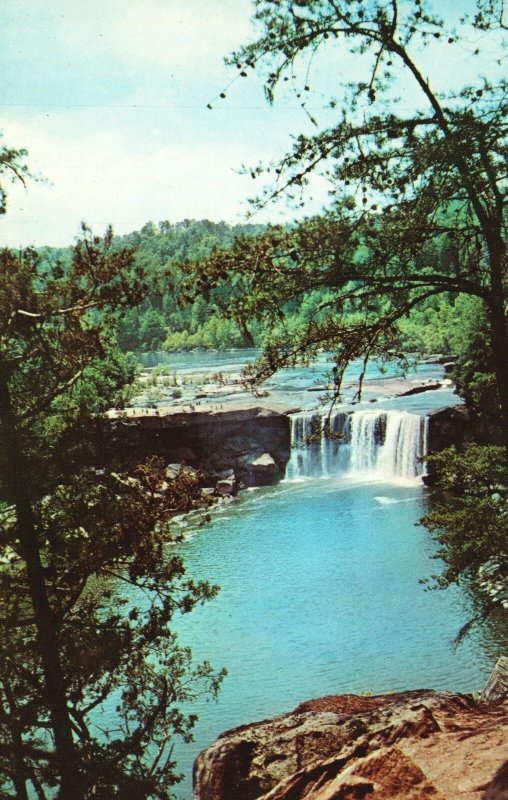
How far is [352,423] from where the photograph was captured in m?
37.1

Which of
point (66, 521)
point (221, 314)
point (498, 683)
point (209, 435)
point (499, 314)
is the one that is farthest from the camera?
point (209, 435)

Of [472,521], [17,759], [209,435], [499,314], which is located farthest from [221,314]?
[209,435]

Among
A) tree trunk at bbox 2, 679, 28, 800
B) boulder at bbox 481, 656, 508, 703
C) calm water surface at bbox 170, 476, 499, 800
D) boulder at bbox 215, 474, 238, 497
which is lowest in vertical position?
calm water surface at bbox 170, 476, 499, 800

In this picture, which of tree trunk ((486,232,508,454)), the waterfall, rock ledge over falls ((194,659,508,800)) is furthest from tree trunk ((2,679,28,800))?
A: the waterfall

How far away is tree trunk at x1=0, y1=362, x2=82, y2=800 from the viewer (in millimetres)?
9000

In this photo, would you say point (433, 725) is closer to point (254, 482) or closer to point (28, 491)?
point (28, 491)

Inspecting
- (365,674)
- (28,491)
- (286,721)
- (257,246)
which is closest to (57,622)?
(28,491)

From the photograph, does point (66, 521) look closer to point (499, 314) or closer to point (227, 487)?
point (499, 314)

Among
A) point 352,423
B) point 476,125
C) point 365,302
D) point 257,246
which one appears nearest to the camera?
point 476,125

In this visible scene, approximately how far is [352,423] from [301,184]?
30091mm

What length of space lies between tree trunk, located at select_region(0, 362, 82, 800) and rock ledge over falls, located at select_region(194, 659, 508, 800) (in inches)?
64.9

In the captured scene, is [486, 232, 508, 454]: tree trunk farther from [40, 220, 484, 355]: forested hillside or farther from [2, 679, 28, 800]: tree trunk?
[2, 679, 28, 800]: tree trunk

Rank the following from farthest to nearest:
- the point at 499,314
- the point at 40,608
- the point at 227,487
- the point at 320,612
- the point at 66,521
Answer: the point at 227,487 → the point at 320,612 → the point at 66,521 → the point at 40,608 → the point at 499,314

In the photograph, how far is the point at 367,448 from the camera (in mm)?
36188
